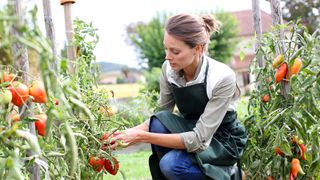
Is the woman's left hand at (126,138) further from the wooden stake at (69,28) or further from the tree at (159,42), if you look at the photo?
the tree at (159,42)

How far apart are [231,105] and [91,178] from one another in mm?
717

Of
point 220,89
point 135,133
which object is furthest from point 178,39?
point 135,133

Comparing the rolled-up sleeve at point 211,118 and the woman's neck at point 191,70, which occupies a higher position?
the woman's neck at point 191,70

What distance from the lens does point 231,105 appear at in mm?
2178

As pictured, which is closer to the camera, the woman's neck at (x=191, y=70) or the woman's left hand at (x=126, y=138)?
Answer: the woman's left hand at (x=126, y=138)

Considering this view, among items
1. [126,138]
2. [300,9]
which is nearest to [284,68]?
[126,138]

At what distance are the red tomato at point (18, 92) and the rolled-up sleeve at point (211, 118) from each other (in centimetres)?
85

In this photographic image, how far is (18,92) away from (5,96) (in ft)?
0.42

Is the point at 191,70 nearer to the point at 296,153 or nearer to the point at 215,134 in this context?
the point at 215,134

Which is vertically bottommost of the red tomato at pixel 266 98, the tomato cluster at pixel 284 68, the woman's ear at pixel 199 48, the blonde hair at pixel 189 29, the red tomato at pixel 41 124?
the red tomato at pixel 266 98

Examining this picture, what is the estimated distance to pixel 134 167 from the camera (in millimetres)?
3861

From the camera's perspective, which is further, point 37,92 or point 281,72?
point 281,72

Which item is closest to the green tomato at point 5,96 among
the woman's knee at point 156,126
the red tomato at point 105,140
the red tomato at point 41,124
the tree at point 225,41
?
the red tomato at point 41,124

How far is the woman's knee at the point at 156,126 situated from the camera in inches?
83.4
